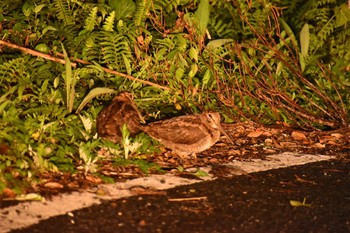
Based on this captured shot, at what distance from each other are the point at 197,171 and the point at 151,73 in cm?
237

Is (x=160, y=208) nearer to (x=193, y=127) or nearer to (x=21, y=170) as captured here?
(x=21, y=170)

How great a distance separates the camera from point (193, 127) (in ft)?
20.6

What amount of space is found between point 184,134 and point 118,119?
634mm

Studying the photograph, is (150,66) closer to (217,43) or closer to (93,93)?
(217,43)

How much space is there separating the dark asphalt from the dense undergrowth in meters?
1.22

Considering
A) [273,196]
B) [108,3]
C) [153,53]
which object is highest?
[108,3]

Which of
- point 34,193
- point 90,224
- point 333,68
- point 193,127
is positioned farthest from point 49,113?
point 333,68

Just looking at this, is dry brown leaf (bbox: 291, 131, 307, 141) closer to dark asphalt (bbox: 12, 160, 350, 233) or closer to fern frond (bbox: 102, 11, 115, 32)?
dark asphalt (bbox: 12, 160, 350, 233)

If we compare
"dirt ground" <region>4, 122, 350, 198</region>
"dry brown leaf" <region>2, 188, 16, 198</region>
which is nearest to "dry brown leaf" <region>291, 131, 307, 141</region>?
"dirt ground" <region>4, 122, 350, 198</region>

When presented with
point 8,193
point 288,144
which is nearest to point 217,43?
point 288,144

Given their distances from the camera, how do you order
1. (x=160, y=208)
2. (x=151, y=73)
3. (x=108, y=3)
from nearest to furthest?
(x=160, y=208) < (x=151, y=73) < (x=108, y=3)

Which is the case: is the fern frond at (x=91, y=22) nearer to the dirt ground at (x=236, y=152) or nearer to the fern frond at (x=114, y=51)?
the fern frond at (x=114, y=51)

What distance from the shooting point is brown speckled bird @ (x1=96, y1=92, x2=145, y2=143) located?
620cm

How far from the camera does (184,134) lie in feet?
20.4
